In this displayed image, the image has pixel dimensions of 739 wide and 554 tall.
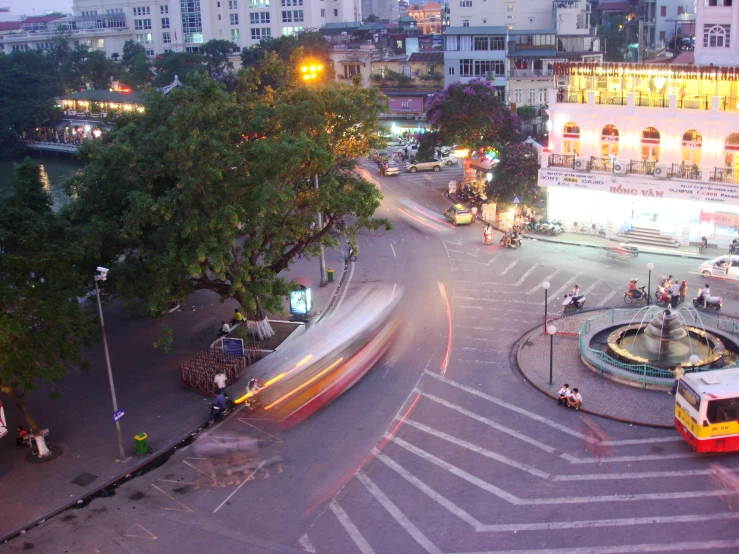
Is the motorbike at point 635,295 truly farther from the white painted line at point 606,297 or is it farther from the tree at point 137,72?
the tree at point 137,72

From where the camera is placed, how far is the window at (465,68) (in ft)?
297

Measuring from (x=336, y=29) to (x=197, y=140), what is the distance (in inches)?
3877

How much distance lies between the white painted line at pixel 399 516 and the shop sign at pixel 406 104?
80.7 m

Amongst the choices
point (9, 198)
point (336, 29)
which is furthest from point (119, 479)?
point (336, 29)

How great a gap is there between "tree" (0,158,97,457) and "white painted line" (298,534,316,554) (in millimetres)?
9688

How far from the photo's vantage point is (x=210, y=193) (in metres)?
29.8

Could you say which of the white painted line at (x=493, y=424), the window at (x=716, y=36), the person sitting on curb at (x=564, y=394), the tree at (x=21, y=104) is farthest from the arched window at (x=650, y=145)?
the tree at (x=21, y=104)

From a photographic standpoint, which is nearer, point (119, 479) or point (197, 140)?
point (119, 479)

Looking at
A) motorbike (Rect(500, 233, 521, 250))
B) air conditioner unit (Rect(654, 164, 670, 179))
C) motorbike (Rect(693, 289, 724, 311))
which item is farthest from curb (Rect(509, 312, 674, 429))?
air conditioner unit (Rect(654, 164, 670, 179))

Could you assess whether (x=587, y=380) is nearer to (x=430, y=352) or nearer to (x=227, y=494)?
(x=430, y=352)

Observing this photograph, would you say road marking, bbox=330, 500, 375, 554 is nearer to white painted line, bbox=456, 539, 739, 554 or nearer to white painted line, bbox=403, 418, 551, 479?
white painted line, bbox=456, 539, 739, 554

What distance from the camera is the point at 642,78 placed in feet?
145

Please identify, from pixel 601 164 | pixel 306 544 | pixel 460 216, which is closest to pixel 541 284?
pixel 601 164

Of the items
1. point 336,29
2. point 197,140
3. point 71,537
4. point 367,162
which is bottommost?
point 71,537
